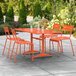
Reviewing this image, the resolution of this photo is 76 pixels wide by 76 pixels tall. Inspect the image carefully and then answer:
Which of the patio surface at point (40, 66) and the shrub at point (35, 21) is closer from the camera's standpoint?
the patio surface at point (40, 66)

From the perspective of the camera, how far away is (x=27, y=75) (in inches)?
208

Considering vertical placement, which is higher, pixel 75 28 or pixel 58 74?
pixel 58 74

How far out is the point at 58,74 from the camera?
540 cm

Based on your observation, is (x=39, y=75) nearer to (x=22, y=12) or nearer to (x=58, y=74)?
(x=58, y=74)

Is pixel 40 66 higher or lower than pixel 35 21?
higher

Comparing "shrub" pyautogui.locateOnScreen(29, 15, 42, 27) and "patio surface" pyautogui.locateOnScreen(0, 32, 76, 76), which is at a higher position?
"patio surface" pyautogui.locateOnScreen(0, 32, 76, 76)

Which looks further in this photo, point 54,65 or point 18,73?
point 54,65

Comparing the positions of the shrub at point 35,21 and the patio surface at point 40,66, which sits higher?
the patio surface at point 40,66

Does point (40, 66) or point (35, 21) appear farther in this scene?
point (35, 21)

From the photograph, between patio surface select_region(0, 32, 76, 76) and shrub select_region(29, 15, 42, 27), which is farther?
shrub select_region(29, 15, 42, 27)

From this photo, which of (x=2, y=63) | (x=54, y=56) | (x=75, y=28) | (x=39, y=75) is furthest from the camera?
(x=75, y=28)

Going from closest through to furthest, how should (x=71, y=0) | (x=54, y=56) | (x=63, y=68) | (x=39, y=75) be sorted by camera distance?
(x=39, y=75), (x=63, y=68), (x=54, y=56), (x=71, y=0)

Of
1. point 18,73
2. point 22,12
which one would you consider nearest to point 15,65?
point 18,73

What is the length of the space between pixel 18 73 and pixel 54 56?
247 cm
